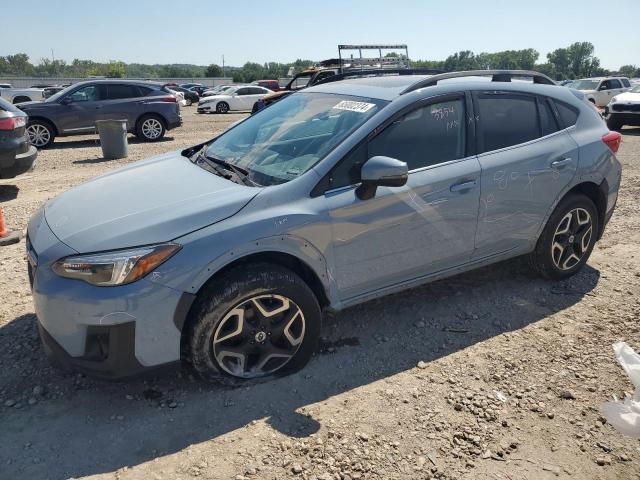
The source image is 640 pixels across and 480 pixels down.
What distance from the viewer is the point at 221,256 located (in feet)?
8.92

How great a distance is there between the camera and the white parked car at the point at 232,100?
26284mm

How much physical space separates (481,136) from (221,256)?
6.89ft

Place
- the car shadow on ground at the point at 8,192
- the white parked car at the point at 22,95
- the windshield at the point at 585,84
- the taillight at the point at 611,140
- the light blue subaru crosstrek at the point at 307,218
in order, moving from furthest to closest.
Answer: the white parked car at the point at 22,95 → the windshield at the point at 585,84 → the car shadow on ground at the point at 8,192 → the taillight at the point at 611,140 → the light blue subaru crosstrek at the point at 307,218

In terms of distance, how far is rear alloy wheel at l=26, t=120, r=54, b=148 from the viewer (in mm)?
12203

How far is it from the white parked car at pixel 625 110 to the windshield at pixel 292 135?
14139 mm

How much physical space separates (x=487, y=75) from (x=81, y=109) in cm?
1140

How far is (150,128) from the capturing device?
536 inches

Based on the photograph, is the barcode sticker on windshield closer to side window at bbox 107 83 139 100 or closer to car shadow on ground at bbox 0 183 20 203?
car shadow on ground at bbox 0 183 20 203

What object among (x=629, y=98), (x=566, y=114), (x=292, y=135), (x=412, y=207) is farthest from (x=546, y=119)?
(x=629, y=98)

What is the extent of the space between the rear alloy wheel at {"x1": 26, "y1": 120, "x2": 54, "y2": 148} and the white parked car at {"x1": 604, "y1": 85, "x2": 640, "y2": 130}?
15231 millimetres

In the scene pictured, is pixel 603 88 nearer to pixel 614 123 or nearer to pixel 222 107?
pixel 614 123

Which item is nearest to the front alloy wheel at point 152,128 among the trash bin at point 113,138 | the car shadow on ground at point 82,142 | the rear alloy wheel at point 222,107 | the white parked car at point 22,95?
the car shadow on ground at point 82,142

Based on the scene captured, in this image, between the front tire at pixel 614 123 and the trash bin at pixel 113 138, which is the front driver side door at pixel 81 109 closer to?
the trash bin at pixel 113 138

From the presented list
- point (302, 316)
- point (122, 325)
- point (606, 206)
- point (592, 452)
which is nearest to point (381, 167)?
point (302, 316)
